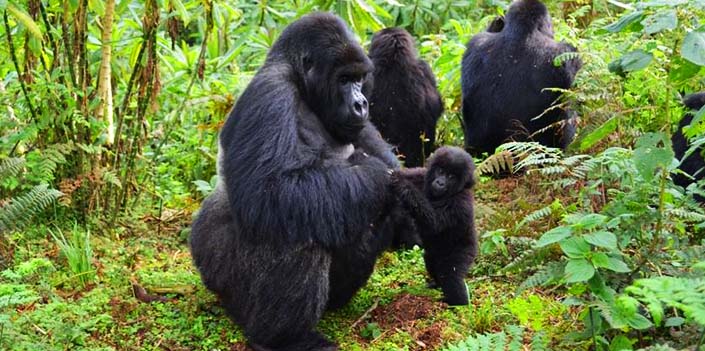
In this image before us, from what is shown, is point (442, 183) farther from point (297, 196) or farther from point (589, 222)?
point (589, 222)

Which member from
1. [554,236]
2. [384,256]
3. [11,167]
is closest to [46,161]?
[11,167]

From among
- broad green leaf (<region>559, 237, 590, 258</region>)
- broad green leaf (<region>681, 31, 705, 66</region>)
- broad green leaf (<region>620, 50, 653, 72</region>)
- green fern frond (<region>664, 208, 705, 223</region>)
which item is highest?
broad green leaf (<region>681, 31, 705, 66</region>)

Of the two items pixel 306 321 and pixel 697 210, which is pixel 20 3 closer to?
pixel 306 321

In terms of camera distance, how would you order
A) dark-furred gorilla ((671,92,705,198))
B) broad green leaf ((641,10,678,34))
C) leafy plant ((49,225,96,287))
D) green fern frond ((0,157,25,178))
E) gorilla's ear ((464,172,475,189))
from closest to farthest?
broad green leaf ((641,10,678,34)) → gorilla's ear ((464,172,475,189)) → leafy plant ((49,225,96,287)) → green fern frond ((0,157,25,178)) → dark-furred gorilla ((671,92,705,198))

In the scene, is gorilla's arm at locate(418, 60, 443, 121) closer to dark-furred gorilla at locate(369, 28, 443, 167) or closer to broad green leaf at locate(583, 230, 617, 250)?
dark-furred gorilla at locate(369, 28, 443, 167)

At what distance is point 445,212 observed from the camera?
3969 mm

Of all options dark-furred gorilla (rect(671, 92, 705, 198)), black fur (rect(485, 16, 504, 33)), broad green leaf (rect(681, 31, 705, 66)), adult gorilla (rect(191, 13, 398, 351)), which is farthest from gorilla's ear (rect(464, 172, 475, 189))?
black fur (rect(485, 16, 504, 33))

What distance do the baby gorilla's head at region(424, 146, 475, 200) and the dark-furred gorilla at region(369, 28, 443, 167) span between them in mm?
2295

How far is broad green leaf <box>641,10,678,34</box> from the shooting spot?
2977mm

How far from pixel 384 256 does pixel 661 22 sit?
2.31 metres

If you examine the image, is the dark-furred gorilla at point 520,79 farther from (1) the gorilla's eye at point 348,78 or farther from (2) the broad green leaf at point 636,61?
(2) the broad green leaf at point 636,61

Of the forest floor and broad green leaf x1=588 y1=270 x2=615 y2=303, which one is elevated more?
broad green leaf x1=588 y1=270 x2=615 y2=303

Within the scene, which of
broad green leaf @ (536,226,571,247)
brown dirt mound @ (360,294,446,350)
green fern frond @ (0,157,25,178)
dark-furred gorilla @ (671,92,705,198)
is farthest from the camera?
dark-furred gorilla @ (671,92,705,198)

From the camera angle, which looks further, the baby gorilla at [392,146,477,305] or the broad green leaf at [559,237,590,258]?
the baby gorilla at [392,146,477,305]
